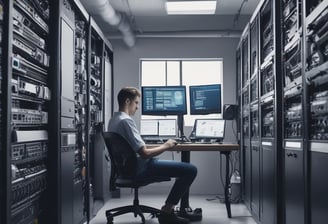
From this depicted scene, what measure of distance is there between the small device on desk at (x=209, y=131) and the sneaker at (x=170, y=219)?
122 centimetres

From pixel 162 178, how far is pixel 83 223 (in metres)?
0.83

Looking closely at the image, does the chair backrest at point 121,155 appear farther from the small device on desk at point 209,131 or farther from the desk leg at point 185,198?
the small device on desk at point 209,131

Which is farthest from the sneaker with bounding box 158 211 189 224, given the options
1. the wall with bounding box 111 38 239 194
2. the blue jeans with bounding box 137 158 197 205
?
the wall with bounding box 111 38 239 194

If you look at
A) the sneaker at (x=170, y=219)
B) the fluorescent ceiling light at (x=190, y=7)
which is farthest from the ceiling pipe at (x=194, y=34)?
the sneaker at (x=170, y=219)

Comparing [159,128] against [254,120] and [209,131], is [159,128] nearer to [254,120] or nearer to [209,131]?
[209,131]

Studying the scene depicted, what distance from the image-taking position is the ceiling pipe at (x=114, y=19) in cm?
443

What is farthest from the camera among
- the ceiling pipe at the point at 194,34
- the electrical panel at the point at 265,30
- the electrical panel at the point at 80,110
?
the ceiling pipe at the point at 194,34

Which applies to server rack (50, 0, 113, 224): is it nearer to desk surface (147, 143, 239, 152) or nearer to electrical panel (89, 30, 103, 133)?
electrical panel (89, 30, 103, 133)

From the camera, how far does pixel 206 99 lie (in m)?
4.83

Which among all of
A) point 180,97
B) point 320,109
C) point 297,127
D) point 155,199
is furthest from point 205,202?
point 320,109

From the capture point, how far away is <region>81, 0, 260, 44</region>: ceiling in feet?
18.5

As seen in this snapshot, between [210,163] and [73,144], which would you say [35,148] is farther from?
[210,163]

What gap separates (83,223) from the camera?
3.76 metres

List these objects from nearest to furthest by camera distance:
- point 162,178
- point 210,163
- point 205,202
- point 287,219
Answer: point 287,219, point 162,178, point 205,202, point 210,163
